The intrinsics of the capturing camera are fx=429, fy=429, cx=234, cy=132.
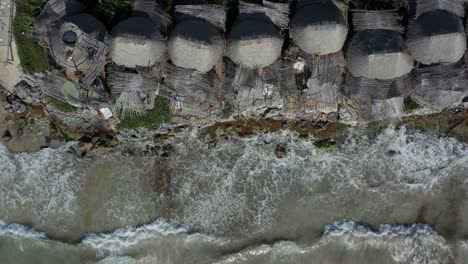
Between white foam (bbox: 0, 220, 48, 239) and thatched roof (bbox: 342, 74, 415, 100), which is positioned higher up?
thatched roof (bbox: 342, 74, 415, 100)

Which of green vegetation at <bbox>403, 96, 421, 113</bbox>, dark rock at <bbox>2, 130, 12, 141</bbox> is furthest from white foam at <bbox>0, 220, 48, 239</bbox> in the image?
green vegetation at <bbox>403, 96, 421, 113</bbox>

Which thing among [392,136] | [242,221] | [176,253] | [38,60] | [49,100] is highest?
[38,60]

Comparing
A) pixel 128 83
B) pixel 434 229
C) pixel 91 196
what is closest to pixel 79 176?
pixel 91 196

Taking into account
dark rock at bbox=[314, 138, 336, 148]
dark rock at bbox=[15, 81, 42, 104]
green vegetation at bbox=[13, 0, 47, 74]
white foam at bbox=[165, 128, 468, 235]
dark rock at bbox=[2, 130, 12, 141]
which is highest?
green vegetation at bbox=[13, 0, 47, 74]

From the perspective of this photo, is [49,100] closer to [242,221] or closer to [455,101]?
[242,221]

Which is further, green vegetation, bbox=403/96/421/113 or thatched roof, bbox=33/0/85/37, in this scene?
green vegetation, bbox=403/96/421/113

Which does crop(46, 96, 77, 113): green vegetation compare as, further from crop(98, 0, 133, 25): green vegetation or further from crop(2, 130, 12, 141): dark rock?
crop(98, 0, 133, 25): green vegetation

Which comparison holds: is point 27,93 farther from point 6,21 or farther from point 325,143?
point 325,143

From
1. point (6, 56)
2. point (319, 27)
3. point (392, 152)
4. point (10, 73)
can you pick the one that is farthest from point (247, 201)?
point (6, 56)
